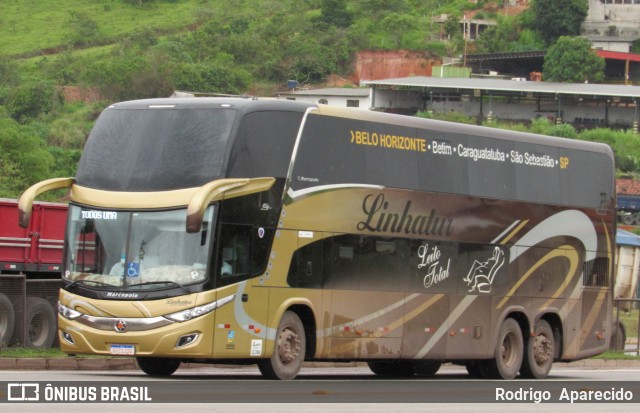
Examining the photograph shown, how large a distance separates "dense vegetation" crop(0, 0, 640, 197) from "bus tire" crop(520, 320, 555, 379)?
74.0 metres

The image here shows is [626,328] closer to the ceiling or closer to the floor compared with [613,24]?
closer to the floor

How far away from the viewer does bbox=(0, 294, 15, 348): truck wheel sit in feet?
84.6

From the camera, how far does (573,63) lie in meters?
135

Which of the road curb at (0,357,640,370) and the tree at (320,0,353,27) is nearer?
the road curb at (0,357,640,370)

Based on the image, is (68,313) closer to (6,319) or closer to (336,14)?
(6,319)

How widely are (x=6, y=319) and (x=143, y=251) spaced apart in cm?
678

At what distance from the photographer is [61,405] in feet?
49.5

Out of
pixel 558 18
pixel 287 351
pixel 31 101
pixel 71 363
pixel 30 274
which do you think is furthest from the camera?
pixel 558 18

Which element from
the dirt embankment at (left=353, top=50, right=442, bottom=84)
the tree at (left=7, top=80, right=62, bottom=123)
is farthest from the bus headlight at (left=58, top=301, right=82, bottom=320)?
the dirt embankment at (left=353, top=50, right=442, bottom=84)

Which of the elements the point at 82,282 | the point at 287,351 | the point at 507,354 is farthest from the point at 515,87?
the point at 82,282

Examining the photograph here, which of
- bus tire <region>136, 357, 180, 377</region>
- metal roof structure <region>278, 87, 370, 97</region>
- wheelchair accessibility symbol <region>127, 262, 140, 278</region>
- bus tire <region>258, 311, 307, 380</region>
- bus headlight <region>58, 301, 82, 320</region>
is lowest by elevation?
metal roof structure <region>278, 87, 370, 97</region>

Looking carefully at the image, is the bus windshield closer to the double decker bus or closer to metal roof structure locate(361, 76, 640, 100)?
the double decker bus

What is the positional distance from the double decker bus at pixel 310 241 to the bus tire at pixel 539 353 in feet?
0.13

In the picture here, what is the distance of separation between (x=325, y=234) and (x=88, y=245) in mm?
3736
